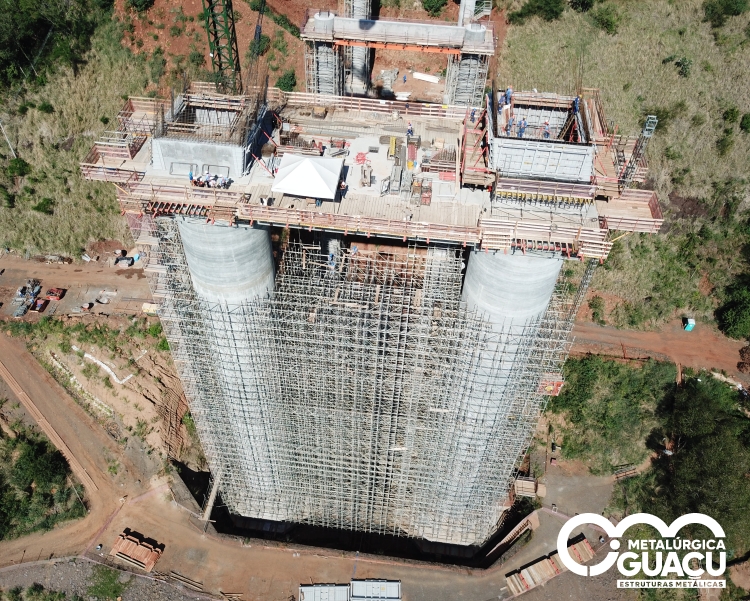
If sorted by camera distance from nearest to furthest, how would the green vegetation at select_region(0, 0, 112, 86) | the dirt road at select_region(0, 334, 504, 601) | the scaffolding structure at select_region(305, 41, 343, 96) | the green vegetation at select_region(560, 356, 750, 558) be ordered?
the dirt road at select_region(0, 334, 504, 601)
the green vegetation at select_region(560, 356, 750, 558)
the scaffolding structure at select_region(305, 41, 343, 96)
the green vegetation at select_region(0, 0, 112, 86)

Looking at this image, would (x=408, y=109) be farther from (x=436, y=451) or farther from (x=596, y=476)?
(x=596, y=476)

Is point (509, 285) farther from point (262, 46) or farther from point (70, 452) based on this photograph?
point (262, 46)

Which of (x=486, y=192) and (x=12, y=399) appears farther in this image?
(x=12, y=399)

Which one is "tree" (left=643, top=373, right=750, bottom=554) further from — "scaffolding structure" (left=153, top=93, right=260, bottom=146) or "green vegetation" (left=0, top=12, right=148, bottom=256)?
"green vegetation" (left=0, top=12, right=148, bottom=256)

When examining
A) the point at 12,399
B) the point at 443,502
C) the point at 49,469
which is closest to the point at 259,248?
the point at 443,502

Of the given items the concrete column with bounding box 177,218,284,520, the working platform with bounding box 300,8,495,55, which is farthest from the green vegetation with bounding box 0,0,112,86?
the concrete column with bounding box 177,218,284,520

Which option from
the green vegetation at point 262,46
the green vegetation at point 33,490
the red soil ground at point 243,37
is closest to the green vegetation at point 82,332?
the green vegetation at point 33,490

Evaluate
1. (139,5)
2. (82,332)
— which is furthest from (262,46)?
(82,332)
